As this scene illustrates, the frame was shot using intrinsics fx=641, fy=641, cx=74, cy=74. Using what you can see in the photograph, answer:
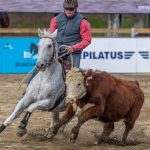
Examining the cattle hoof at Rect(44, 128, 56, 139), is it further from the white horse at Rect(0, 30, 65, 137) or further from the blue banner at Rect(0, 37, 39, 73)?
the blue banner at Rect(0, 37, 39, 73)

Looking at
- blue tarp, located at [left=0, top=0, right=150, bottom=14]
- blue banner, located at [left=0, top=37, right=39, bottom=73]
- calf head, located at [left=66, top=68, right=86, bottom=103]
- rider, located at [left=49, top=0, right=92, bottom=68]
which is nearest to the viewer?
calf head, located at [left=66, top=68, right=86, bottom=103]

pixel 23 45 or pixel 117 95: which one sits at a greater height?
pixel 117 95

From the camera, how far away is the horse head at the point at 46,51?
8.80 m

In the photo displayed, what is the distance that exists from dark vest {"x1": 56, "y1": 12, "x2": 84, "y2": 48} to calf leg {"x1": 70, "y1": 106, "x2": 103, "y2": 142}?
1.82m

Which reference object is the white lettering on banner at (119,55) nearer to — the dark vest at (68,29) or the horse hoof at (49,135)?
the dark vest at (68,29)

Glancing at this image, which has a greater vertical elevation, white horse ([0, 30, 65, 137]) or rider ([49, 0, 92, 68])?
rider ([49, 0, 92, 68])

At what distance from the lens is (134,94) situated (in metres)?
9.27

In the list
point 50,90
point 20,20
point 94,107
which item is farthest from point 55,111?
point 20,20

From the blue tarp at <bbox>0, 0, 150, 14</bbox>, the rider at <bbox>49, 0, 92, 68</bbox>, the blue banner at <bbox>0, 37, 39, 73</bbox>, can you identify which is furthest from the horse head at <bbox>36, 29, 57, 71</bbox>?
the blue tarp at <bbox>0, 0, 150, 14</bbox>

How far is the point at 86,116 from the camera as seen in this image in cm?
834

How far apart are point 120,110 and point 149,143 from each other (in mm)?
946

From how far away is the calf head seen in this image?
821 centimetres

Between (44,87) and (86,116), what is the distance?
3.16ft

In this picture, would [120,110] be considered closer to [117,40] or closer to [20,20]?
[117,40]
